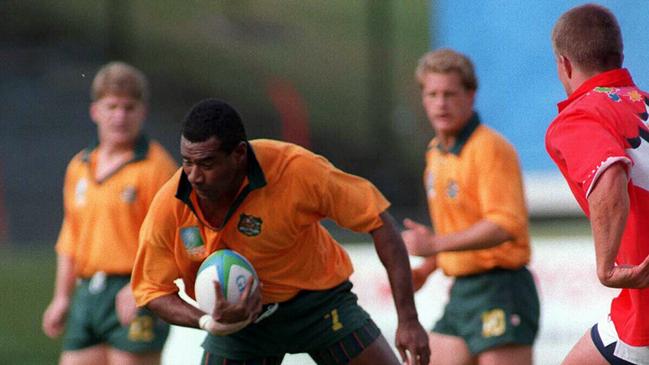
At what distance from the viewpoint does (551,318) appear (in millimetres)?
9930

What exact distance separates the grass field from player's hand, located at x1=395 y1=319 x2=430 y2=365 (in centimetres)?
420

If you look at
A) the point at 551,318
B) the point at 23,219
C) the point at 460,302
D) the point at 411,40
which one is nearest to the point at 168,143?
the point at 23,219

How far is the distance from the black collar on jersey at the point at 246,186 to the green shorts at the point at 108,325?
2213 millimetres

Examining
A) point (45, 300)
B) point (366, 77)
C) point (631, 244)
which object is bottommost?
point (45, 300)

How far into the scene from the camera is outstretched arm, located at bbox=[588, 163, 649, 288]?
462 cm

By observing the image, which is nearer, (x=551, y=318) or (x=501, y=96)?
(x=551, y=318)

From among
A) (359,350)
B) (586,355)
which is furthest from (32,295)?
(586,355)

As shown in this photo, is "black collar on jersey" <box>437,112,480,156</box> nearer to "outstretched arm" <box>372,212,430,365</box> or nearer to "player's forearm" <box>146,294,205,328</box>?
"outstretched arm" <box>372,212,430,365</box>

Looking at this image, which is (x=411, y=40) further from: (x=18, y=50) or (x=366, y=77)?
(x=18, y=50)

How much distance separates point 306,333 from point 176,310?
0.59 m

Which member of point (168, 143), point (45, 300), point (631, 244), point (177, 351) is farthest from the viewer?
point (168, 143)

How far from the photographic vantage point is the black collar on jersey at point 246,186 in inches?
216

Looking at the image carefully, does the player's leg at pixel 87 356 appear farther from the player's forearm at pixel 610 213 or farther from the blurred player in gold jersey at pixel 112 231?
the player's forearm at pixel 610 213

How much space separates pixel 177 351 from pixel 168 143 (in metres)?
4.14
